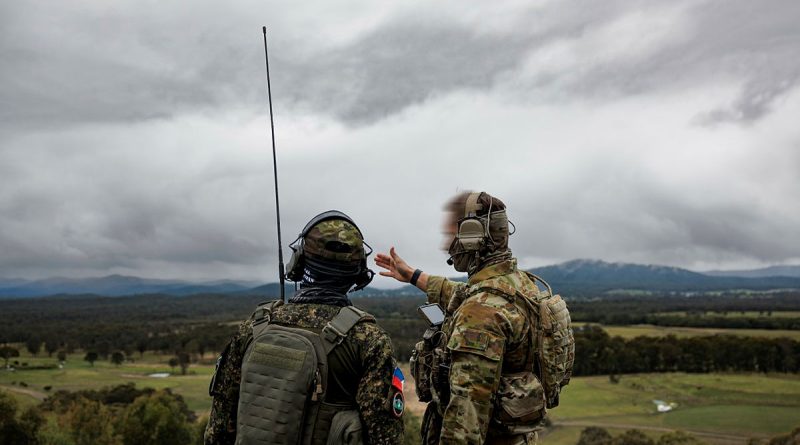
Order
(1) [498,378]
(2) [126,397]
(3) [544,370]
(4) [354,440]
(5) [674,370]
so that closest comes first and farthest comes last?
1. (4) [354,440]
2. (1) [498,378]
3. (3) [544,370]
4. (2) [126,397]
5. (5) [674,370]

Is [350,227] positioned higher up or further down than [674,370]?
higher up

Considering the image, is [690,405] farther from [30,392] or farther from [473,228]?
[30,392]

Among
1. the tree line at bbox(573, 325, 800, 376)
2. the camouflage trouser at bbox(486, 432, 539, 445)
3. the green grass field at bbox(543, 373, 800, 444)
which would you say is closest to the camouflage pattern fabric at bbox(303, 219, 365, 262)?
the camouflage trouser at bbox(486, 432, 539, 445)

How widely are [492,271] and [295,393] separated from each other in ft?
9.29

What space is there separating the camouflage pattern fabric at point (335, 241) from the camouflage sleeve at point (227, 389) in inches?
46.5

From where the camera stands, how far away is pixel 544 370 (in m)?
7.07

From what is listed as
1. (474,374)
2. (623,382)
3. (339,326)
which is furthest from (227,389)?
(623,382)

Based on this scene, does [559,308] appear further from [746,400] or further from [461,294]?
[746,400]

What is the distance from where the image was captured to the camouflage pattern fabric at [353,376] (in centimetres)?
600

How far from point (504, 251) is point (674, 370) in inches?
5314

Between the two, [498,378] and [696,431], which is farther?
[696,431]

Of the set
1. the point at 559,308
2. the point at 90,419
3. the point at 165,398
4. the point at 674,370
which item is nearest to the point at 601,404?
the point at 674,370

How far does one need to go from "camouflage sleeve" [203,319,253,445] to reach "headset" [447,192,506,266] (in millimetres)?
2779

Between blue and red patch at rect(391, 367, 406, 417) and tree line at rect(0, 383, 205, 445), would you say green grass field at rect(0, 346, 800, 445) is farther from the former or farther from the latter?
blue and red patch at rect(391, 367, 406, 417)
